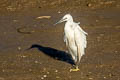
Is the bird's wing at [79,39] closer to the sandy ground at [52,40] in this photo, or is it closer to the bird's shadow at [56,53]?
the sandy ground at [52,40]

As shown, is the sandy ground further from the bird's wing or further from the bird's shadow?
the bird's wing

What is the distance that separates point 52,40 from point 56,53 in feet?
4.31

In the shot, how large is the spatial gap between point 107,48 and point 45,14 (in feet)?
15.1

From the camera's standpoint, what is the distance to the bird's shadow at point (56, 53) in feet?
41.5

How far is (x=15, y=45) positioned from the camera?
14172 mm

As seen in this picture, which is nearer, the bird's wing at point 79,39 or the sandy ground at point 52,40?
the bird's wing at point 79,39

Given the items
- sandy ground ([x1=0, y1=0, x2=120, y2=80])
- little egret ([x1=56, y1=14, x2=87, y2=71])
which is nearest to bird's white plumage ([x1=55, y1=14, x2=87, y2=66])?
little egret ([x1=56, y1=14, x2=87, y2=71])

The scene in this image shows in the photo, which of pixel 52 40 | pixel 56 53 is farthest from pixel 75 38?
pixel 52 40

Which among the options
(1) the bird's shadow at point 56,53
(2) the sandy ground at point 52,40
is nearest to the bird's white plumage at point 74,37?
(2) the sandy ground at point 52,40

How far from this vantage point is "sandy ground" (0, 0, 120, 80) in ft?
38.1

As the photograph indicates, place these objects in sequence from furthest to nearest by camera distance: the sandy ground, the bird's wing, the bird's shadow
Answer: the bird's shadow → the sandy ground → the bird's wing

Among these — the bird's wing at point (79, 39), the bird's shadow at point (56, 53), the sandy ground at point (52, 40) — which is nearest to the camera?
the bird's wing at point (79, 39)

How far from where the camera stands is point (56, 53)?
43.4 feet

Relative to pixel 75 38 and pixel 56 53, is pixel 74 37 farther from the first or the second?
pixel 56 53
